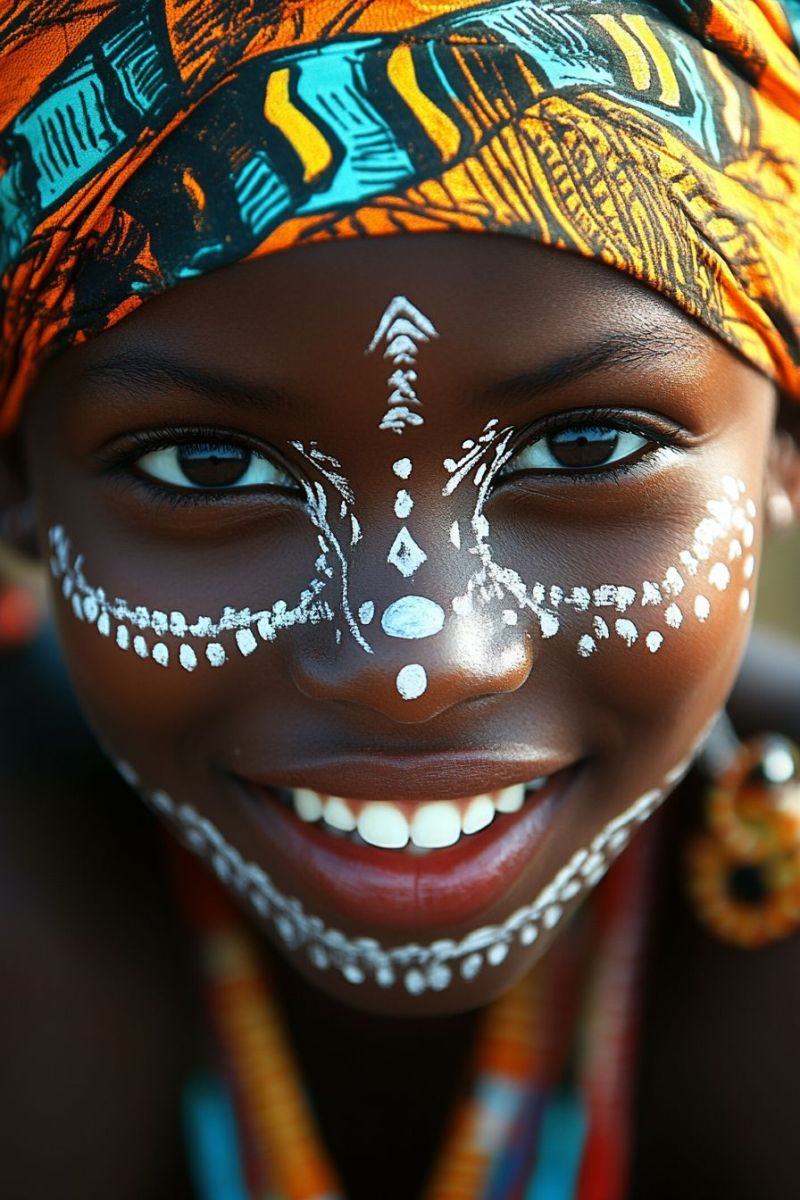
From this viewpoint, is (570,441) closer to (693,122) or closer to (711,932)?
(693,122)

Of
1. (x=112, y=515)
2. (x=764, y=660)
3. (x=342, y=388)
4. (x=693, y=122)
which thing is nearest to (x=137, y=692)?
(x=112, y=515)

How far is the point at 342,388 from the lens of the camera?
1.17 meters

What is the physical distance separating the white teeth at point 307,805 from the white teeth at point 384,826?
0.16 ft

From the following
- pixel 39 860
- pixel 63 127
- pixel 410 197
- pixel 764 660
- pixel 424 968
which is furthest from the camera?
pixel 764 660

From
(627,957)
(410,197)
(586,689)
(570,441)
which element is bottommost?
(627,957)

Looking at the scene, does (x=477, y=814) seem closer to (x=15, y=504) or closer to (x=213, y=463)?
(x=213, y=463)

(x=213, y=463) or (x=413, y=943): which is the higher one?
(x=213, y=463)

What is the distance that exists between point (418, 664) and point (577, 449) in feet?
0.78

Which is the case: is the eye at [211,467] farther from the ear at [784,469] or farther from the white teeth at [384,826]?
the ear at [784,469]

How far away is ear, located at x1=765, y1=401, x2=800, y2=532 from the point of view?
5.00 feet

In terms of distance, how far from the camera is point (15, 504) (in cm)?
162

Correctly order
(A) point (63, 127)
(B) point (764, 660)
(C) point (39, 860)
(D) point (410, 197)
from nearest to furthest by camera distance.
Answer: (D) point (410, 197)
(A) point (63, 127)
(C) point (39, 860)
(B) point (764, 660)

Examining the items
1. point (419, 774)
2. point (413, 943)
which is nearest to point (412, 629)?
point (419, 774)

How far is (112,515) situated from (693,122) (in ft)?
2.02
